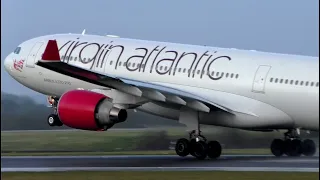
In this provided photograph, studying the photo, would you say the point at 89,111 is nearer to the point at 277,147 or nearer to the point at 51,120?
the point at 51,120

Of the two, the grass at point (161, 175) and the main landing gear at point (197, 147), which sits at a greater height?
the main landing gear at point (197, 147)

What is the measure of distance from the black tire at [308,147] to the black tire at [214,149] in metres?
3.58

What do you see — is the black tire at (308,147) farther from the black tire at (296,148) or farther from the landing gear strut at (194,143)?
the landing gear strut at (194,143)

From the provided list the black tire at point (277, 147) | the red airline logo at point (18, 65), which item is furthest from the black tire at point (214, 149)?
the red airline logo at point (18, 65)

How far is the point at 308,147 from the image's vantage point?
2869 cm

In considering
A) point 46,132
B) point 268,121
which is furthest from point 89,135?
point 268,121

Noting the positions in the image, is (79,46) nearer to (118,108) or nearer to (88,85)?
(88,85)

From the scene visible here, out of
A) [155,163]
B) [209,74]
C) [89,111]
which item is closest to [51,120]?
[89,111]

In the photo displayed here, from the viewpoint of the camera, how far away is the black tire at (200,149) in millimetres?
32188

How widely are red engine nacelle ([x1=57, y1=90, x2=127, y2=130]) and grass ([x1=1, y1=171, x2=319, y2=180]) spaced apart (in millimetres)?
4708

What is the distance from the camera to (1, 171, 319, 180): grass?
2349 cm

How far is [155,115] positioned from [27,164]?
257 inches

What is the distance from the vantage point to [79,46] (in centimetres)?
3809

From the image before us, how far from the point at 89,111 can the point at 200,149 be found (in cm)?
470
